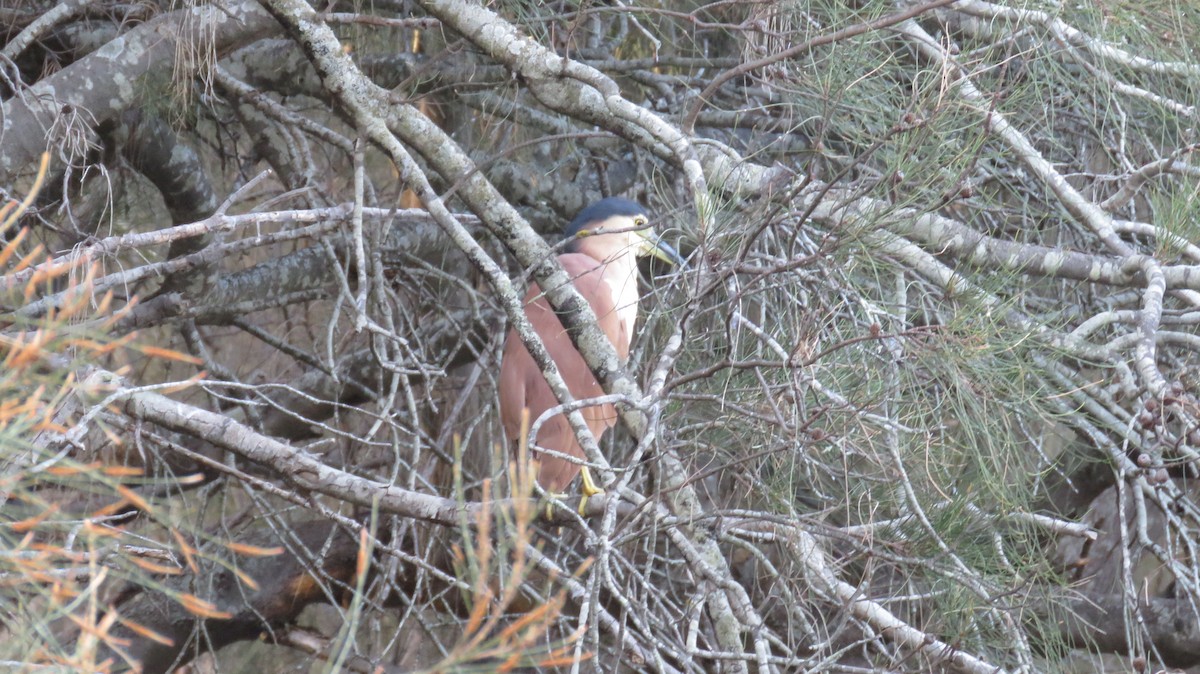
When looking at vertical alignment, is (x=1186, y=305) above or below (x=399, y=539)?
above

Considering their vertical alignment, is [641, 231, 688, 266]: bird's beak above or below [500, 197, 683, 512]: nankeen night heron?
above

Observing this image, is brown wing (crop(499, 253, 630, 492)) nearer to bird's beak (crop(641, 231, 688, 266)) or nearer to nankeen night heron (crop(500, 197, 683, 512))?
nankeen night heron (crop(500, 197, 683, 512))

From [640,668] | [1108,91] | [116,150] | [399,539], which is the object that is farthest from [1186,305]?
[116,150]

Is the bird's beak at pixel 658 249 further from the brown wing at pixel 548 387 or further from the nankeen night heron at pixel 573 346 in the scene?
the brown wing at pixel 548 387

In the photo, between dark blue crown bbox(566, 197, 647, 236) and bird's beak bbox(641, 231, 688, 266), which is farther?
dark blue crown bbox(566, 197, 647, 236)

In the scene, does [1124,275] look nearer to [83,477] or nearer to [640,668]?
[640,668]

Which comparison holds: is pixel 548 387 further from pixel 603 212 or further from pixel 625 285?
pixel 603 212

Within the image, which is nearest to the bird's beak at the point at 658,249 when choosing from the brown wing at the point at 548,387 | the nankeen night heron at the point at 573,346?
the nankeen night heron at the point at 573,346

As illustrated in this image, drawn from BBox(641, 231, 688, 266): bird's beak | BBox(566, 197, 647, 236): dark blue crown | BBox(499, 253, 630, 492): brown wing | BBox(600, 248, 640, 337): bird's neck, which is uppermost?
BBox(566, 197, 647, 236): dark blue crown

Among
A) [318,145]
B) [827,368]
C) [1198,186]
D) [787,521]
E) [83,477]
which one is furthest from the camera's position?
[318,145]

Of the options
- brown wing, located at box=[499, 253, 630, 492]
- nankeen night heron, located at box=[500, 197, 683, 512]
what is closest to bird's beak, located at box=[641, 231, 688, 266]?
nankeen night heron, located at box=[500, 197, 683, 512]

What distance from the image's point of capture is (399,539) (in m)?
2.08

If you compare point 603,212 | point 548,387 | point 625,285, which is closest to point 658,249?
point 603,212

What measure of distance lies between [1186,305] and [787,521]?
4.31 feet
